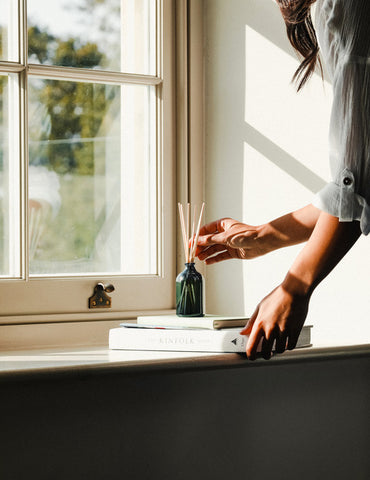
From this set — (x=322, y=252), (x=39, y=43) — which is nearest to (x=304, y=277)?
(x=322, y=252)

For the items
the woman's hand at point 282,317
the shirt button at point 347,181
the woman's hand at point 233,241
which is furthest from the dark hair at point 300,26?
the woman's hand at point 282,317

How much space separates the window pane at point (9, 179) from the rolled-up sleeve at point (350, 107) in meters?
0.98

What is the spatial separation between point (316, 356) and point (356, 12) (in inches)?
30.7

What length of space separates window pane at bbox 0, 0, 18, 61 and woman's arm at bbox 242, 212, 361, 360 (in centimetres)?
106

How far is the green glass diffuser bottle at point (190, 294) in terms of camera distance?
1708 mm

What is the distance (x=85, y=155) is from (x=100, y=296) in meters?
0.37

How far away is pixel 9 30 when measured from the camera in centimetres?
188

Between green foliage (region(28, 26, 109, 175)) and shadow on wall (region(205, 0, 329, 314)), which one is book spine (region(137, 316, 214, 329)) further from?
green foliage (region(28, 26, 109, 175))

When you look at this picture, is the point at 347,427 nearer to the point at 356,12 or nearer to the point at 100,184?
the point at 100,184

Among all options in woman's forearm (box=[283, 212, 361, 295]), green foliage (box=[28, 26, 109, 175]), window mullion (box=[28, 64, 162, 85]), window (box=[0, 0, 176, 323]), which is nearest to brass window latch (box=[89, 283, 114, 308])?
window (box=[0, 0, 176, 323])

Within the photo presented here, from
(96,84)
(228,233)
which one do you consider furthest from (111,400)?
(96,84)

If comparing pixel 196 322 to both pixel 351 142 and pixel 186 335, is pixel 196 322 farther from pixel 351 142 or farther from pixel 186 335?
pixel 351 142

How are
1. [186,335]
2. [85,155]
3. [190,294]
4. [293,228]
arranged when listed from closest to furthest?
[293,228] < [186,335] < [190,294] < [85,155]

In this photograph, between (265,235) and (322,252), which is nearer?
(322,252)
